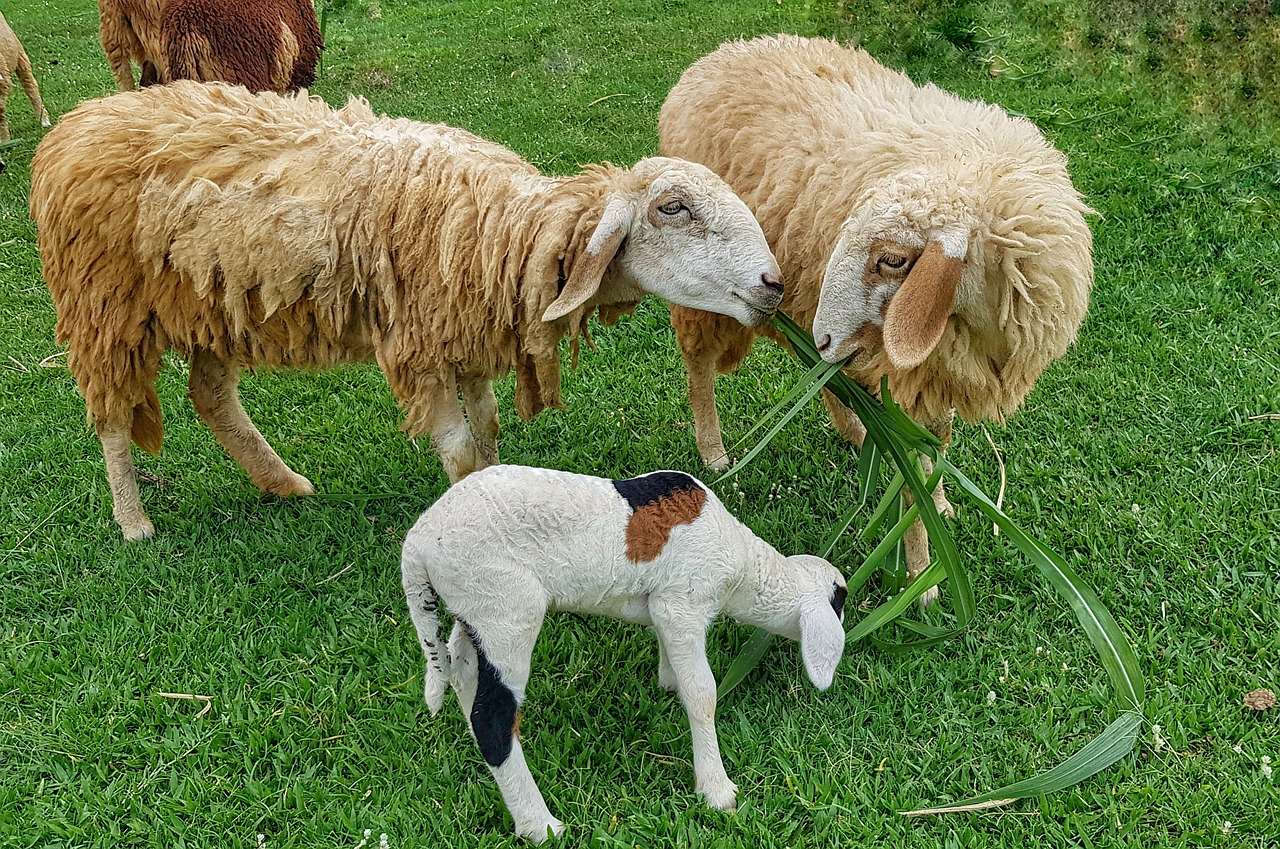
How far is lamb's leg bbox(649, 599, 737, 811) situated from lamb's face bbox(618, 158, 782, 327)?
0.93 meters

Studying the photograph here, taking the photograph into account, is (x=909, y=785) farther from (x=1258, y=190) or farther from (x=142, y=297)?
(x=1258, y=190)

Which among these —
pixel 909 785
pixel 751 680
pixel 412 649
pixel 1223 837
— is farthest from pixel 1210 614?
pixel 412 649

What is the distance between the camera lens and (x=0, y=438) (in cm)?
467

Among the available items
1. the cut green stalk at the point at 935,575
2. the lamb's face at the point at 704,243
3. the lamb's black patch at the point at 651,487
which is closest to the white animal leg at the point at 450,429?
the lamb's face at the point at 704,243

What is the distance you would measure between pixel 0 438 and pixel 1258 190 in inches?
264

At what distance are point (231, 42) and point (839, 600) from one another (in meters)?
5.88

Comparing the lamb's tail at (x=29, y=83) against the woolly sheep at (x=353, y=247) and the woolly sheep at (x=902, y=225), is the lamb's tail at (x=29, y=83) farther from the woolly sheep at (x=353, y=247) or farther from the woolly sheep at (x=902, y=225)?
the woolly sheep at (x=902, y=225)

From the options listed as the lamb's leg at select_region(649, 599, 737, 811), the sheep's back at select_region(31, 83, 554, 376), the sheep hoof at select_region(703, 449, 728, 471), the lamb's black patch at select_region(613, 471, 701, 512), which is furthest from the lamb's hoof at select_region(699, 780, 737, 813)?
the sheep hoof at select_region(703, 449, 728, 471)

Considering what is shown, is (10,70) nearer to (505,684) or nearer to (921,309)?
(505,684)

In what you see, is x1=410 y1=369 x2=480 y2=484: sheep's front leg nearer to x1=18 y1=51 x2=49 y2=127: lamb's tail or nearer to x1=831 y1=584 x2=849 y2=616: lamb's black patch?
x1=831 y1=584 x2=849 y2=616: lamb's black patch

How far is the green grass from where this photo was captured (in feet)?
8.79

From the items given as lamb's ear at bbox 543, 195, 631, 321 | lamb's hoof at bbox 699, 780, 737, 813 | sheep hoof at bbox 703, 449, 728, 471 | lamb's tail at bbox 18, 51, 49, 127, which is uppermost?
lamb's ear at bbox 543, 195, 631, 321

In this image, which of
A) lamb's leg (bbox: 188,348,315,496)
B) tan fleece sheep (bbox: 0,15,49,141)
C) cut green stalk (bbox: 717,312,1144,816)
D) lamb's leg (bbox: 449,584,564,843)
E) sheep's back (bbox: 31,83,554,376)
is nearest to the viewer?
A: lamb's leg (bbox: 449,584,564,843)

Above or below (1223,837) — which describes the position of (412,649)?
below
